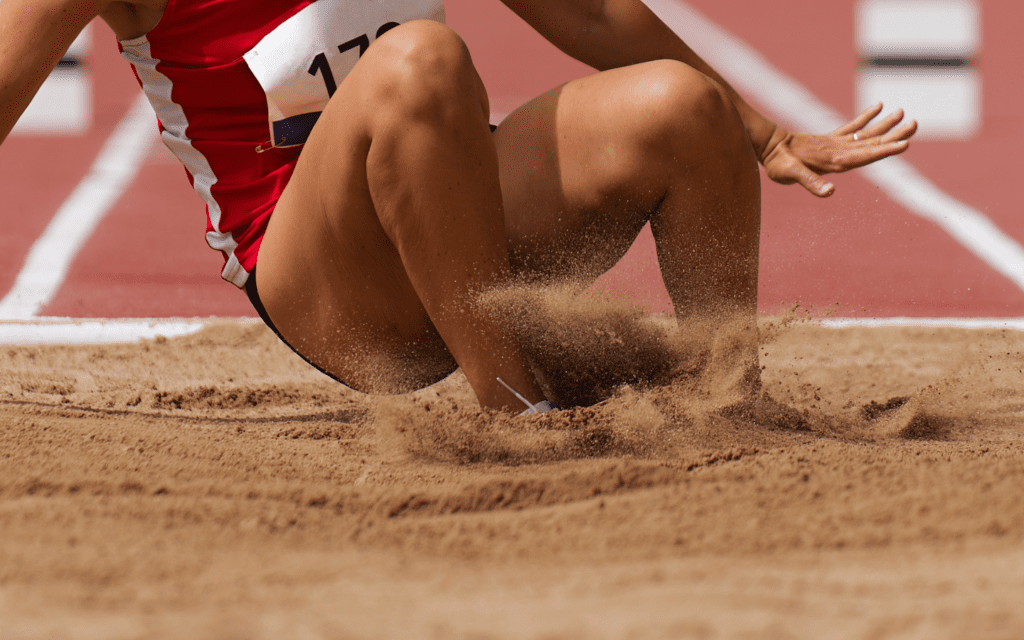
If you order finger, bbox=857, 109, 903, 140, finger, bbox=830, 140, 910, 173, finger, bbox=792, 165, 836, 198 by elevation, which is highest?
finger, bbox=857, 109, 903, 140

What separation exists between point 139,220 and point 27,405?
5.85 feet

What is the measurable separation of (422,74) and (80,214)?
2.46 m

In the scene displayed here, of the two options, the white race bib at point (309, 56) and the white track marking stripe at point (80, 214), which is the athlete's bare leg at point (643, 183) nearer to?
the white race bib at point (309, 56)

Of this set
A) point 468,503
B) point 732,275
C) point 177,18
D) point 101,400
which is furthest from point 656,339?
point 101,400

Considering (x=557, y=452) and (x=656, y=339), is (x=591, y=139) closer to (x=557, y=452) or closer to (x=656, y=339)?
(x=656, y=339)

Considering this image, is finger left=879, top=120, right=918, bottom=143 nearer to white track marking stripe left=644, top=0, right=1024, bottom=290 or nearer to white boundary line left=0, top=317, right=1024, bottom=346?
white boundary line left=0, top=317, right=1024, bottom=346

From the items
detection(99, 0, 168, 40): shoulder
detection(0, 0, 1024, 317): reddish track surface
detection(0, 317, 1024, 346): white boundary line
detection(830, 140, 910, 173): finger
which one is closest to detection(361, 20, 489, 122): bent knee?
detection(99, 0, 168, 40): shoulder

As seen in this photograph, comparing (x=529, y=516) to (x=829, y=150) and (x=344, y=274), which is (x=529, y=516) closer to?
(x=344, y=274)

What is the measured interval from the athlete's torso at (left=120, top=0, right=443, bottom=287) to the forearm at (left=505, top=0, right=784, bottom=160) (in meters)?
0.26

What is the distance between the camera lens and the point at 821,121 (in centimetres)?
412

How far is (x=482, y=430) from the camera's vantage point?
144 cm

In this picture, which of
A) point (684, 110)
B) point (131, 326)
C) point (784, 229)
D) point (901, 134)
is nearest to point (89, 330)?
point (131, 326)

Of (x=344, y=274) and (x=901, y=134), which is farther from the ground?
(x=901, y=134)

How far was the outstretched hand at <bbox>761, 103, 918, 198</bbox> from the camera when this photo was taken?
159cm
